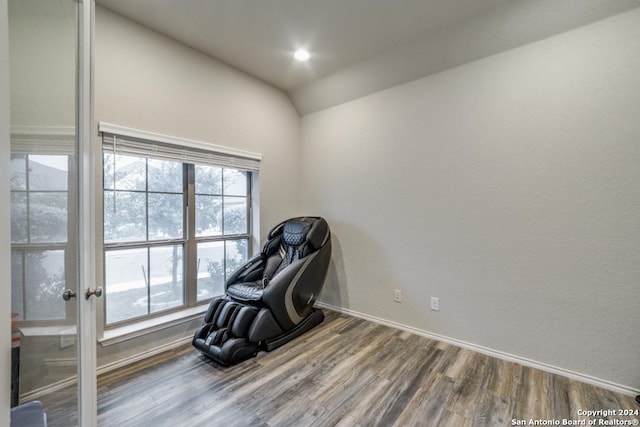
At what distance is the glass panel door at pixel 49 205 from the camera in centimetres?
87

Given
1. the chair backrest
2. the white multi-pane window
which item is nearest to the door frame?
the white multi-pane window

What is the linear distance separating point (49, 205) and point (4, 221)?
0.67 meters

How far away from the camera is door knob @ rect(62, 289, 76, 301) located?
1.15m

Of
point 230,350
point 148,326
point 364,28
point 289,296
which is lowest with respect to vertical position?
point 230,350

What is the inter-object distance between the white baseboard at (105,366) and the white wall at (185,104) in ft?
0.11

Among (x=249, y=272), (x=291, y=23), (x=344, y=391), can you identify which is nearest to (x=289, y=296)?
(x=249, y=272)

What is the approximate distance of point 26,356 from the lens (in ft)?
3.01

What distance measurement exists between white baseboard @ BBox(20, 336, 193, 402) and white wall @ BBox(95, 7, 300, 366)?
0.11 ft

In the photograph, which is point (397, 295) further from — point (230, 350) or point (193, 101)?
point (193, 101)

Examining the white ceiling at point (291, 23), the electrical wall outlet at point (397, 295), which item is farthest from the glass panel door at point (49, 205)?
the electrical wall outlet at point (397, 295)

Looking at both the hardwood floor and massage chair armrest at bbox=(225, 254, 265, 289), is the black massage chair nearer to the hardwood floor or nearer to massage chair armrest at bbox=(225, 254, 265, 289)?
massage chair armrest at bbox=(225, 254, 265, 289)

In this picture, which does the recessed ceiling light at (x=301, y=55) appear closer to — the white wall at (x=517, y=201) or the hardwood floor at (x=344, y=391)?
the white wall at (x=517, y=201)

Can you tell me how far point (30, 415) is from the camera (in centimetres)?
95

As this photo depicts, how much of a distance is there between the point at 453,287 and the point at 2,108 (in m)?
2.85
